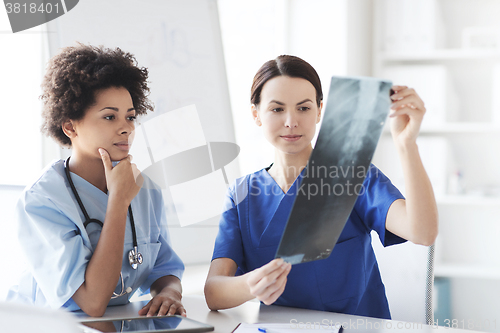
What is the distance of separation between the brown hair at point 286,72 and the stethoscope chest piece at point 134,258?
47 cm

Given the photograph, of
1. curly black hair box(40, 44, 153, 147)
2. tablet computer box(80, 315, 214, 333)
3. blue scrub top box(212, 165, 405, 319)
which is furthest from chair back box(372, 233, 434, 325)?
curly black hair box(40, 44, 153, 147)

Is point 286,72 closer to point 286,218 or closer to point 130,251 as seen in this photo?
point 286,218

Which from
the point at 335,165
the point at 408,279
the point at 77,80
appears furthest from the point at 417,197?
the point at 77,80

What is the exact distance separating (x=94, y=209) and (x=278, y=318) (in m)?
0.49

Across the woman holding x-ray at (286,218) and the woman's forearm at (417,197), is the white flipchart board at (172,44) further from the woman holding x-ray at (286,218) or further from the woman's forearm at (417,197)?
the woman's forearm at (417,197)

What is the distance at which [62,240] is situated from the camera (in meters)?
0.90

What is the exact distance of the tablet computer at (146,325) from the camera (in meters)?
0.78

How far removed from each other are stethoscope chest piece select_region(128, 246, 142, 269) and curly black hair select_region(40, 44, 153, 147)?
34 centimetres

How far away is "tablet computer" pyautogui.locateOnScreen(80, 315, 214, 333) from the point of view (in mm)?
779

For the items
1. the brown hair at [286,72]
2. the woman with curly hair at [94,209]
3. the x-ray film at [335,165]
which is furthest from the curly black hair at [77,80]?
the x-ray film at [335,165]

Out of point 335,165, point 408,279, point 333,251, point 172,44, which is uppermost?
point 172,44

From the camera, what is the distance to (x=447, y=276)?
7.65 ft

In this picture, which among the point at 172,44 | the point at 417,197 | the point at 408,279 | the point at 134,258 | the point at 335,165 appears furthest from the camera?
the point at 172,44

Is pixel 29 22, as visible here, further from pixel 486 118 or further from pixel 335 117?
pixel 486 118
